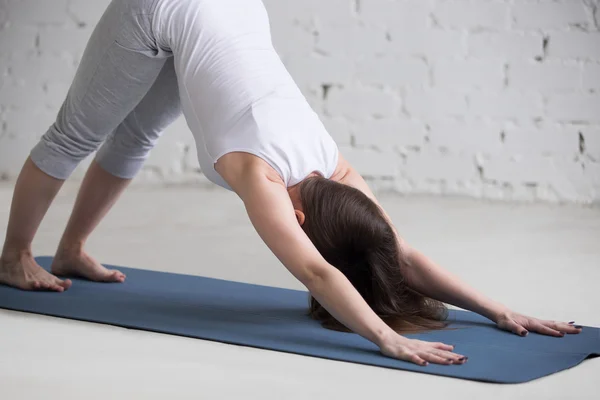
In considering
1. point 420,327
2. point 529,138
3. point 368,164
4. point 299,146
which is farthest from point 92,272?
point 529,138

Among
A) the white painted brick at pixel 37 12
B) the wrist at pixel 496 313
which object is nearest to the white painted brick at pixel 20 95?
the white painted brick at pixel 37 12

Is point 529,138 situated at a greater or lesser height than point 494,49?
lesser

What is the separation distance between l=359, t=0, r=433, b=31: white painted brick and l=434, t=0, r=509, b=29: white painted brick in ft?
0.31

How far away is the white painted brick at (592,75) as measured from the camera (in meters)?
3.94

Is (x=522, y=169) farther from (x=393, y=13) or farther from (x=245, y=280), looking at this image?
(x=245, y=280)

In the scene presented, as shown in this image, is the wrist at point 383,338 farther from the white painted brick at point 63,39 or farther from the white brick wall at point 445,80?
the white painted brick at point 63,39

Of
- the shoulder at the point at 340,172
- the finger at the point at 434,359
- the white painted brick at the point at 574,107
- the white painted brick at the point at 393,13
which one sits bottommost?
the finger at the point at 434,359

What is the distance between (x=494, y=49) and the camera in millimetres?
4000

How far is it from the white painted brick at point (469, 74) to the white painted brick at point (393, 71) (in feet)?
0.25

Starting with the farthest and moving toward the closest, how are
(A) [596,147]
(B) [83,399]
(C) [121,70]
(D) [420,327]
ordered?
(A) [596,147] < (C) [121,70] < (D) [420,327] < (B) [83,399]

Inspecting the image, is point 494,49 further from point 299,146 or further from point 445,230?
→ point 299,146

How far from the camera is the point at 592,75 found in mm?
3941

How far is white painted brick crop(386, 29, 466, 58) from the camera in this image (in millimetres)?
4023

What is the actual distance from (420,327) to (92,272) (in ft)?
3.08
